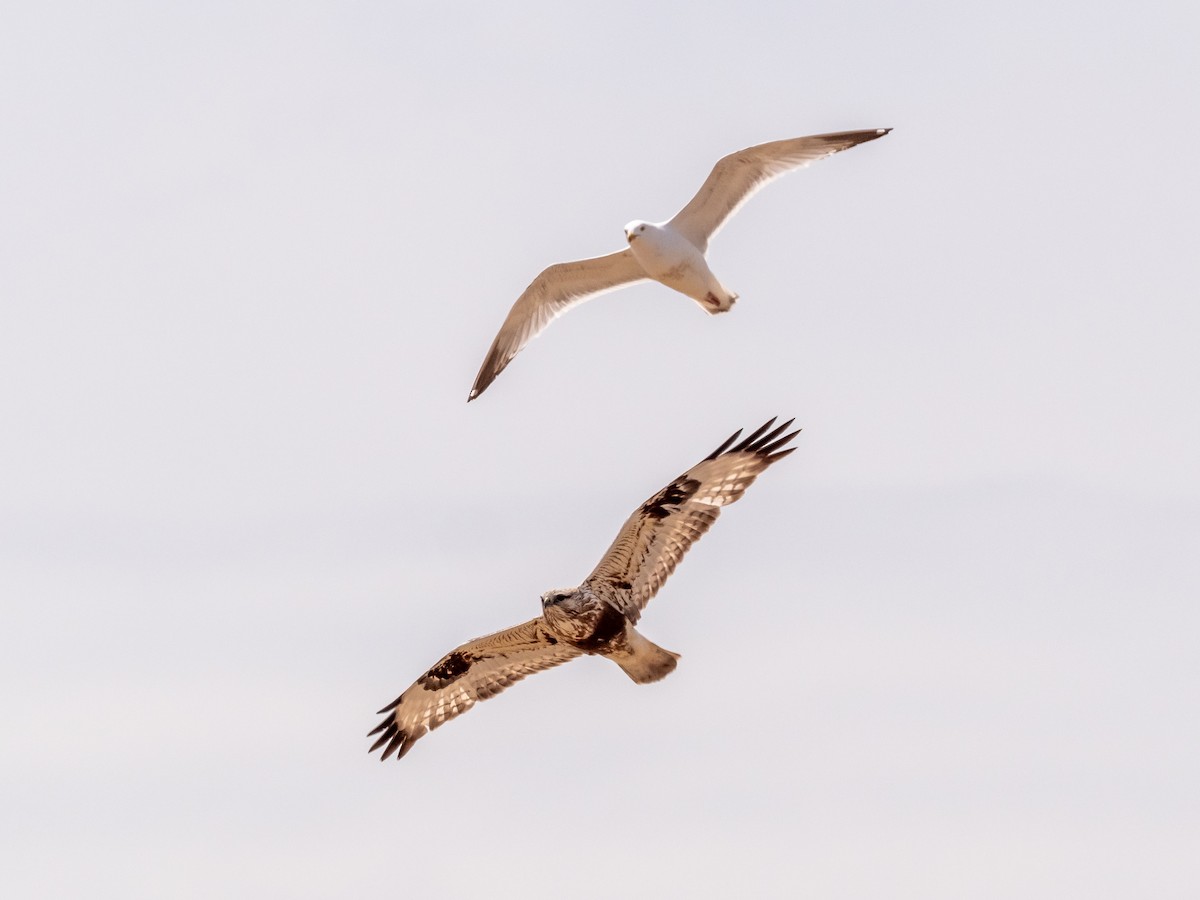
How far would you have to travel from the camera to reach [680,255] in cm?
2114

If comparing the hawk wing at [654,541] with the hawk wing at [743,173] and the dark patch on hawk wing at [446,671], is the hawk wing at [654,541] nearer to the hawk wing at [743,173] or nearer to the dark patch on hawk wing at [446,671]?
the dark patch on hawk wing at [446,671]

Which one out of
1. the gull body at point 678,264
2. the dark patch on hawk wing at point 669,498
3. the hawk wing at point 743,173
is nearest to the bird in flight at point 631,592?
the dark patch on hawk wing at point 669,498

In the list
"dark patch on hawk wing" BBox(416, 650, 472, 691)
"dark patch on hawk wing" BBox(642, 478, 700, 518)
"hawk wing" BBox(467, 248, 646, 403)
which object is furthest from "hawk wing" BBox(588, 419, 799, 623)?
"hawk wing" BBox(467, 248, 646, 403)

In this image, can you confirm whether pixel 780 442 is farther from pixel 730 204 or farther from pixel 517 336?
pixel 517 336

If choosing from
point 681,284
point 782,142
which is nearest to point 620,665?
point 681,284

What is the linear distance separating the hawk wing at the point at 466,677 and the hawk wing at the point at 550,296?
6070mm

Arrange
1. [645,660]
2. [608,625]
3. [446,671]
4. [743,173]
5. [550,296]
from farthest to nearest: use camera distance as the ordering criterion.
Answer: [550,296]
[743,173]
[446,671]
[645,660]
[608,625]

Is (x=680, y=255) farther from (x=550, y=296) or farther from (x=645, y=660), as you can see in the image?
(x=645, y=660)

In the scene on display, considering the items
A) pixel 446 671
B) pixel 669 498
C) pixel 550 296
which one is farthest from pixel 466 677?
pixel 550 296

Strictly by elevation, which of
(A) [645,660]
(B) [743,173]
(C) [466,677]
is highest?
(B) [743,173]

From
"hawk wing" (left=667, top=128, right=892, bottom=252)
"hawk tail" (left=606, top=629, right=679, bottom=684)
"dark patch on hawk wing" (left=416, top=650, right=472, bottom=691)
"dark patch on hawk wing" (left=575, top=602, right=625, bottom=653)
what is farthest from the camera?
"hawk wing" (left=667, top=128, right=892, bottom=252)

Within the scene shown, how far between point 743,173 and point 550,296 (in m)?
3.01

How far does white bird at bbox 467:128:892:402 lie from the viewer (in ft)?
69.7

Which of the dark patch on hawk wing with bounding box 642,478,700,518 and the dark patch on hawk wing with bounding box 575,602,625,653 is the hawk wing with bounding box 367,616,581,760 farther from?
the dark patch on hawk wing with bounding box 642,478,700,518
